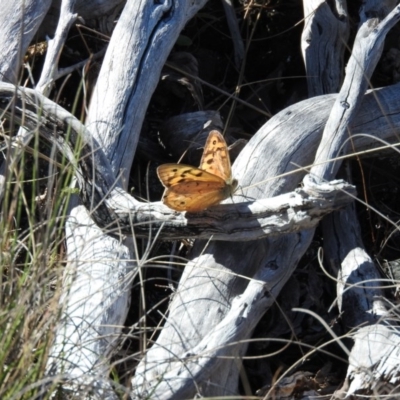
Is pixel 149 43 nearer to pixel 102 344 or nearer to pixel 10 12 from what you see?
pixel 10 12

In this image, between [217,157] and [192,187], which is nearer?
[192,187]

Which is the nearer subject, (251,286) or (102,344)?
(102,344)

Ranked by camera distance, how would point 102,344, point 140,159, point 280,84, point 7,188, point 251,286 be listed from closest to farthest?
point 7,188
point 102,344
point 251,286
point 140,159
point 280,84

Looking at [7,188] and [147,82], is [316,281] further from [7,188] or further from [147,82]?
[7,188]

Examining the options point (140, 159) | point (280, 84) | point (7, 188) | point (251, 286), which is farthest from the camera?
point (280, 84)

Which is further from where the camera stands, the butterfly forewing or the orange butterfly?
the butterfly forewing

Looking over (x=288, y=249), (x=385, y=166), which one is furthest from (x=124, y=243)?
(x=385, y=166)

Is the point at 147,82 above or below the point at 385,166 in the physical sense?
above

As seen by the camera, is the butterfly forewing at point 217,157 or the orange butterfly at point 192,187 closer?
the orange butterfly at point 192,187

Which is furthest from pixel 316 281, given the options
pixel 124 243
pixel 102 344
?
pixel 102 344

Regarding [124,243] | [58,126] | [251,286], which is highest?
[58,126]
